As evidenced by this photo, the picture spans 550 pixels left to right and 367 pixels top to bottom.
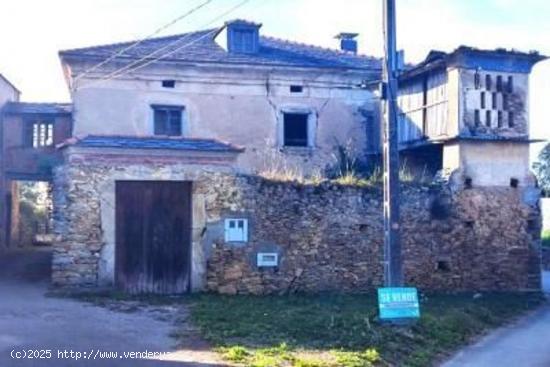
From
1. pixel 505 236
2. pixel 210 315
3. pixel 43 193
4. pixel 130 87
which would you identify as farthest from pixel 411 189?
pixel 43 193

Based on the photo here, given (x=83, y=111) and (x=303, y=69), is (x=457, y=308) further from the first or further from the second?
(x=83, y=111)

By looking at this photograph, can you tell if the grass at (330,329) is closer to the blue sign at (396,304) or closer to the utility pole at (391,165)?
the blue sign at (396,304)

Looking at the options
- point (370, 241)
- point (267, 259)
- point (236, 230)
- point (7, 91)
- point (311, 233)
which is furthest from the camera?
point (7, 91)

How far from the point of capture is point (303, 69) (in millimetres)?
22531

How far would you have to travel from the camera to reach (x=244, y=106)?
73.0 ft

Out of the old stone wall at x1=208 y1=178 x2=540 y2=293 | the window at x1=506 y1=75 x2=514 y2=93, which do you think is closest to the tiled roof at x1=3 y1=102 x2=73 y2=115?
the old stone wall at x1=208 y1=178 x2=540 y2=293

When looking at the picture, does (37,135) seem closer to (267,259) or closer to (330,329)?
(267,259)

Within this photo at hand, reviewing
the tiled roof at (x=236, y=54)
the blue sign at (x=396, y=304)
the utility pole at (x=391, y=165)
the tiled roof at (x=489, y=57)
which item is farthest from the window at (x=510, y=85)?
the blue sign at (x=396, y=304)

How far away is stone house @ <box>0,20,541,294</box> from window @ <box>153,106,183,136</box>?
60 mm

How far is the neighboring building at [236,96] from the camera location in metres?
21.3

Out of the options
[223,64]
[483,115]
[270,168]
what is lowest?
[270,168]

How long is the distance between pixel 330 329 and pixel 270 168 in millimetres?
11305

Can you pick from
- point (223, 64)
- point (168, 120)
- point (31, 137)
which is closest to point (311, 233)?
point (168, 120)

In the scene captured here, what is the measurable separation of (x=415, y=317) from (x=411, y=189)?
18.4ft
